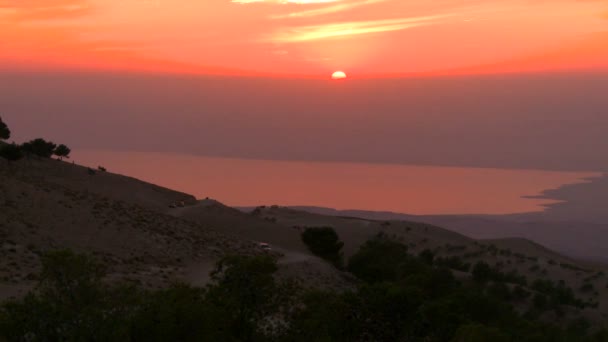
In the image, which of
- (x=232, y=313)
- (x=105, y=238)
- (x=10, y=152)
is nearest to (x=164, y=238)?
(x=105, y=238)

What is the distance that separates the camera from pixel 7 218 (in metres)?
34.1

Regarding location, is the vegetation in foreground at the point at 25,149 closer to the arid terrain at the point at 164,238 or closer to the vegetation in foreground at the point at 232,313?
the arid terrain at the point at 164,238

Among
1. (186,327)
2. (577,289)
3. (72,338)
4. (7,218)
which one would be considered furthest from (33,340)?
(577,289)

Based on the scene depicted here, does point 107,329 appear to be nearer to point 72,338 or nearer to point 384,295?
point 72,338

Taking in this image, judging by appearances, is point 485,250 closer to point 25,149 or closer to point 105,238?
point 105,238

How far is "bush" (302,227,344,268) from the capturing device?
44.3 m

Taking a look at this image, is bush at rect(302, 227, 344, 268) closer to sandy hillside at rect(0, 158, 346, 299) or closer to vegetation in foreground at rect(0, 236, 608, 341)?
sandy hillside at rect(0, 158, 346, 299)

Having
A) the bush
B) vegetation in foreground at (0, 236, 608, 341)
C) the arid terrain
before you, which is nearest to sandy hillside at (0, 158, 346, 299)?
the arid terrain

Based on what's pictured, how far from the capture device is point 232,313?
20047 millimetres

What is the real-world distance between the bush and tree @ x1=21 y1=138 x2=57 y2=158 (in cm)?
2160

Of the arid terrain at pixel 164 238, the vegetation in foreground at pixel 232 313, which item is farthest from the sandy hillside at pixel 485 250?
the vegetation in foreground at pixel 232 313

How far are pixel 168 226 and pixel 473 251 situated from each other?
18.6 m

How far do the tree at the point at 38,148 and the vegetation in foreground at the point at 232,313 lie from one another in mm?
37610

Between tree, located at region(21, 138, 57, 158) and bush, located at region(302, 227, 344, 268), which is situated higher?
tree, located at region(21, 138, 57, 158)
